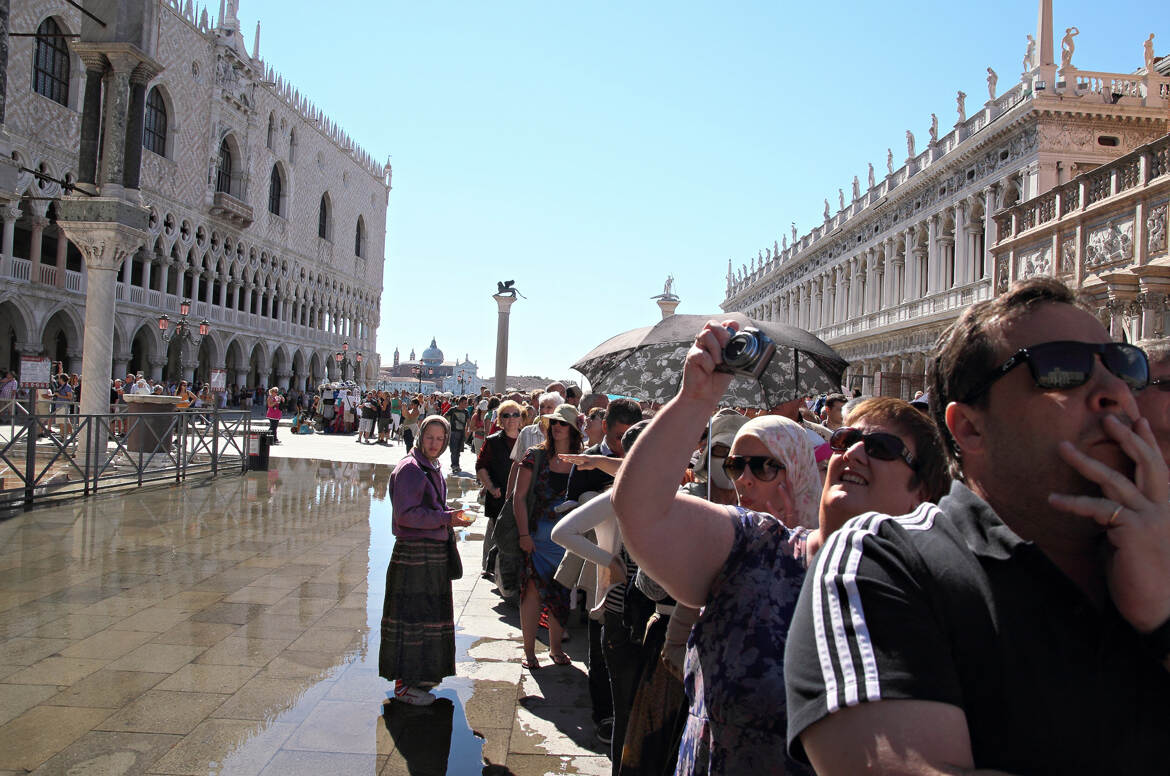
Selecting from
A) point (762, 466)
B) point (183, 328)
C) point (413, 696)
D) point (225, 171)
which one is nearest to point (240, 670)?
point (413, 696)

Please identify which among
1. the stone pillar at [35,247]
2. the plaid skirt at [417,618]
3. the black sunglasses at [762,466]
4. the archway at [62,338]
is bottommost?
the plaid skirt at [417,618]

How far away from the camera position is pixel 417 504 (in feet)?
14.3

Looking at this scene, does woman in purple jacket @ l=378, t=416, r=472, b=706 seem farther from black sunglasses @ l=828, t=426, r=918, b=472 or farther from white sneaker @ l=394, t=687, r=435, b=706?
black sunglasses @ l=828, t=426, r=918, b=472

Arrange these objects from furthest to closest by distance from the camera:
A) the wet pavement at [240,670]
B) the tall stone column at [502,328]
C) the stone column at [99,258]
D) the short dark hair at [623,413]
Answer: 1. the tall stone column at [502,328]
2. the stone column at [99,258]
3. the short dark hair at [623,413]
4. the wet pavement at [240,670]

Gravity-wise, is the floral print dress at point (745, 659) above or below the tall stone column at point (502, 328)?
below

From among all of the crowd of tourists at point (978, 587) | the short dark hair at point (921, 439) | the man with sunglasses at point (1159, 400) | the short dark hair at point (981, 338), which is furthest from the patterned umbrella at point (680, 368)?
the short dark hair at point (981, 338)

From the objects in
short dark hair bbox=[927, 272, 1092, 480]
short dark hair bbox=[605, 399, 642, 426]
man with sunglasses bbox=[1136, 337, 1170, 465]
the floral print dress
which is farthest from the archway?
short dark hair bbox=[927, 272, 1092, 480]

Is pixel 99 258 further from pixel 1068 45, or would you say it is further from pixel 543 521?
pixel 1068 45

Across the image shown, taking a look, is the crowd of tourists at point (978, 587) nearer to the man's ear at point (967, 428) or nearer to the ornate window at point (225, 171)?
the man's ear at point (967, 428)

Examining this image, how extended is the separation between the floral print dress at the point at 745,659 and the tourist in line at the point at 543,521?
301 centimetres

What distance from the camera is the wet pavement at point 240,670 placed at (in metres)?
3.56

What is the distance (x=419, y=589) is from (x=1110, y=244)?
1220 cm

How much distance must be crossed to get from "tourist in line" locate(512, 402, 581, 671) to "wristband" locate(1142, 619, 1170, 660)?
3967 millimetres

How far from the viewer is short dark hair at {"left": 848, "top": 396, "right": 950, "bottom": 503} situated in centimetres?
197
